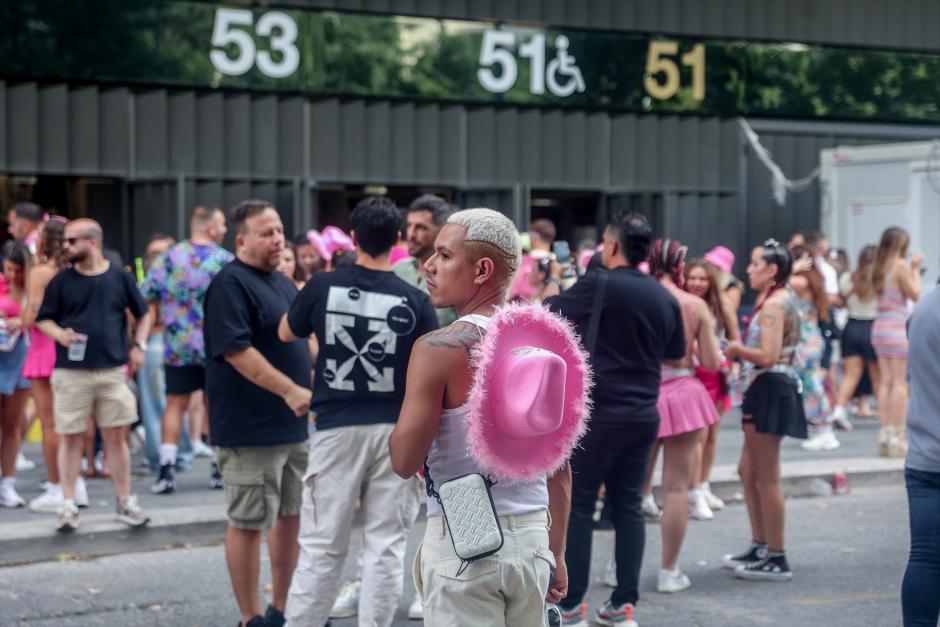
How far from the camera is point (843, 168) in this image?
1739 centimetres

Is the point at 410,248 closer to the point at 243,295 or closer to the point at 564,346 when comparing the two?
the point at 243,295

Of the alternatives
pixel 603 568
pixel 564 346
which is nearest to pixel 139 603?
pixel 603 568

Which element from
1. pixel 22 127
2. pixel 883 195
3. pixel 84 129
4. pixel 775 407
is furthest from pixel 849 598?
pixel 22 127

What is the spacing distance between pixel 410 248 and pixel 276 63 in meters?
9.27

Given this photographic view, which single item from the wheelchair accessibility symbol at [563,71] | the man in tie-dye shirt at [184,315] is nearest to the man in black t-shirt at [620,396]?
the man in tie-dye shirt at [184,315]

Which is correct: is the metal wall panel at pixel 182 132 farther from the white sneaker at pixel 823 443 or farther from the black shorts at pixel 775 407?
the black shorts at pixel 775 407

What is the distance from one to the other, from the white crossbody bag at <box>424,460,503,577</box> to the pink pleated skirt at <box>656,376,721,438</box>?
363 centimetres

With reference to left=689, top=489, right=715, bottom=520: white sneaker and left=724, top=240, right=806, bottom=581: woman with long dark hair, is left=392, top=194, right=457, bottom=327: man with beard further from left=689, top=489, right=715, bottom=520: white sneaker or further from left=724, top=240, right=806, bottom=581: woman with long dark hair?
left=689, top=489, right=715, bottom=520: white sneaker

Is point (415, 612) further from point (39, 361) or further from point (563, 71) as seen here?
point (563, 71)

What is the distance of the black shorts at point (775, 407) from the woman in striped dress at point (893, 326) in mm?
4482

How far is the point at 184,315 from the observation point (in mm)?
9812

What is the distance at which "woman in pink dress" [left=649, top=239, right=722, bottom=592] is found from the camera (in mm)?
7258

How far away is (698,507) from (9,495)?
484 centimetres

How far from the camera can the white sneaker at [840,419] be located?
45.3 feet
